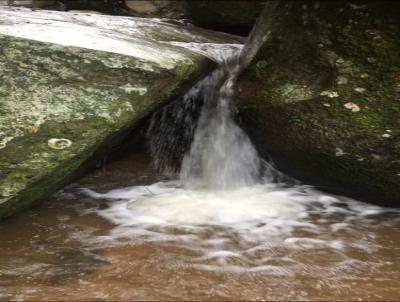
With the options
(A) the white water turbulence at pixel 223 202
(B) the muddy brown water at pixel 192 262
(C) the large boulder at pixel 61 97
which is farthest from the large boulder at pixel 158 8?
(B) the muddy brown water at pixel 192 262

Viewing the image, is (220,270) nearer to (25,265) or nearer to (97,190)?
(25,265)

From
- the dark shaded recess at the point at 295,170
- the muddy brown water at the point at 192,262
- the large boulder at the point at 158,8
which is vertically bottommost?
the muddy brown water at the point at 192,262

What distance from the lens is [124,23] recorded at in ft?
20.7

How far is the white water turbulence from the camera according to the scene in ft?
12.7

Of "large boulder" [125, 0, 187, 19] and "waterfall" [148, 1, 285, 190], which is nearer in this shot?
"waterfall" [148, 1, 285, 190]

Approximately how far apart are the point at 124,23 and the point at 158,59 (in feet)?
6.38

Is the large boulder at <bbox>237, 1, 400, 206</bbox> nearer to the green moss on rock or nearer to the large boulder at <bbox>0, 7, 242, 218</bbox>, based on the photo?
the large boulder at <bbox>0, 7, 242, 218</bbox>

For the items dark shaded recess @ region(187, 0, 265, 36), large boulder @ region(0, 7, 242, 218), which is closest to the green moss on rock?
large boulder @ region(0, 7, 242, 218)

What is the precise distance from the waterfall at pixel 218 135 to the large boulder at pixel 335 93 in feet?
1.18

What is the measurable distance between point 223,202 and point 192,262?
136 cm

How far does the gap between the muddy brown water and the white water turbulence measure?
2 centimetres

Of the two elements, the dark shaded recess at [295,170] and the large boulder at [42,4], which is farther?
the large boulder at [42,4]

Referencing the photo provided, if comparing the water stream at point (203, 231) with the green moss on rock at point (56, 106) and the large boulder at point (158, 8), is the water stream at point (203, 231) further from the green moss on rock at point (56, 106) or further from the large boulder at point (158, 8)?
the large boulder at point (158, 8)

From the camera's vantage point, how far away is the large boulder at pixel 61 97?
3.95 metres
